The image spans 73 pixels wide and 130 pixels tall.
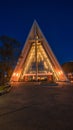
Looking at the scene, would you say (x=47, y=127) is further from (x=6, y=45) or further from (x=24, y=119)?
(x=6, y=45)

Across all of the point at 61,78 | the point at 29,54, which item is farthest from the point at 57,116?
the point at 29,54

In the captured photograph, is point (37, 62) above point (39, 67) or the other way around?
above

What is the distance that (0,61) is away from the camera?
31609 mm

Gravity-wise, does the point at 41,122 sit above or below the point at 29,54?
below

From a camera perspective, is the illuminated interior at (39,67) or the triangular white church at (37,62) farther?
the illuminated interior at (39,67)

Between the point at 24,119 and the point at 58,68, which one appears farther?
the point at 58,68

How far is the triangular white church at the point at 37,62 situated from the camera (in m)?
50.0

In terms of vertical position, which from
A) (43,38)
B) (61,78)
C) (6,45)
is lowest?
(61,78)

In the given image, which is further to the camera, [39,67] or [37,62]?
[39,67]

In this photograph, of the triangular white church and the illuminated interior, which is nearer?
the triangular white church

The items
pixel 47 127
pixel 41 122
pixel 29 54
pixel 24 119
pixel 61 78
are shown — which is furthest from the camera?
pixel 29 54

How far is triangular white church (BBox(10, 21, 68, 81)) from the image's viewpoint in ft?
164

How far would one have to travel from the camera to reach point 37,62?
5347 centimetres

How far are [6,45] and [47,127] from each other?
25.1 m
